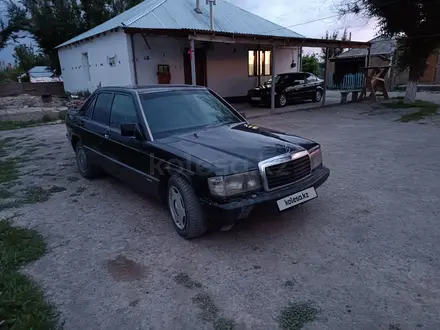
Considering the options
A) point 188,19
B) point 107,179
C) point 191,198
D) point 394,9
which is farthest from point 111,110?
point 394,9

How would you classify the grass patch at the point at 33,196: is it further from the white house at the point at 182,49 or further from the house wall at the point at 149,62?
the house wall at the point at 149,62

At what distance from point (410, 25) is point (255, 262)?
533 inches

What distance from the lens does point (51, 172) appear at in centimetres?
561

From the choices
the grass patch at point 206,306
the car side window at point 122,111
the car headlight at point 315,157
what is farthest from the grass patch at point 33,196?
the car headlight at point 315,157

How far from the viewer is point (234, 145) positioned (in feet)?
10.6

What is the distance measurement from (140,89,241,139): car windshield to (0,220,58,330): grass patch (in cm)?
170

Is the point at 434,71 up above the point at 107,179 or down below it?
above

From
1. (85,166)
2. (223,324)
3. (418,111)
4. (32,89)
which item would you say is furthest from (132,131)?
(32,89)

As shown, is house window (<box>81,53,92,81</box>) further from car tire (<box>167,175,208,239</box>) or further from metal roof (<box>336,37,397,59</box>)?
metal roof (<box>336,37,397,59</box>)

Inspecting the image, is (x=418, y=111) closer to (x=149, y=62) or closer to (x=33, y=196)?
(x=149, y=62)

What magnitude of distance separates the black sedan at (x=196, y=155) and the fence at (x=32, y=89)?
19650mm

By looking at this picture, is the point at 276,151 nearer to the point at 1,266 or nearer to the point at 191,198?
the point at 191,198

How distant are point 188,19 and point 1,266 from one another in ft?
43.6

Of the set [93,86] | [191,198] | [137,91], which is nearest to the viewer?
[191,198]
